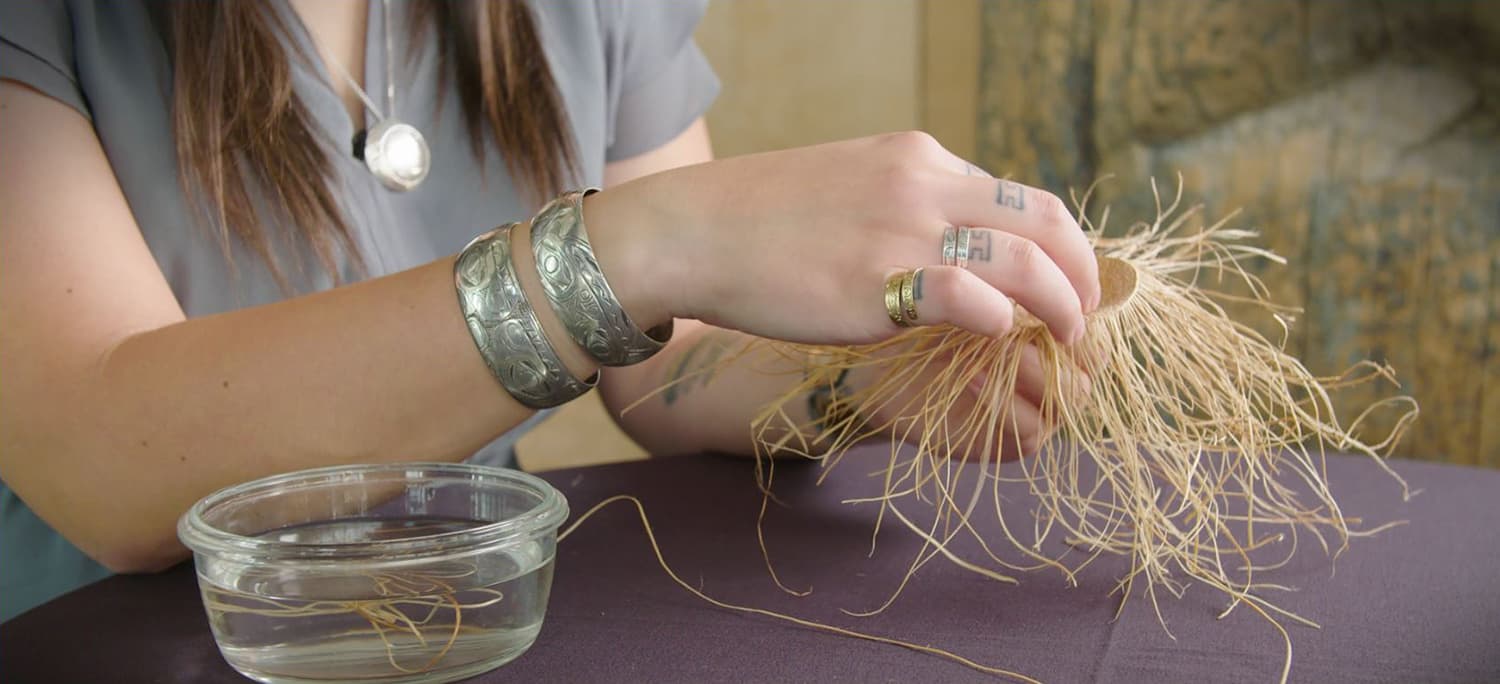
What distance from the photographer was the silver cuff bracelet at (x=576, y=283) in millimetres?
722

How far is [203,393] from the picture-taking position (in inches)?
30.2

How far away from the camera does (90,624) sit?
2.28ft

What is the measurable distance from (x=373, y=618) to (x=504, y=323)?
0.20 metres

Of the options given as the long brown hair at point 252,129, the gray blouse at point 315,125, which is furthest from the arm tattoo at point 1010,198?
the long brown hair at point 252,129

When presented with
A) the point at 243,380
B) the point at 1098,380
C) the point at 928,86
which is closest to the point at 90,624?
the point at 243,380

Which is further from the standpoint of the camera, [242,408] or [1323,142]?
[1323,142]

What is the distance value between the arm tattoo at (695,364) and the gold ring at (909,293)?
0.37 meters

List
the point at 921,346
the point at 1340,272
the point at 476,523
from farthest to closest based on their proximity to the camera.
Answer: the point at 1340,272 < the point at 921,346 < the point at 476,523

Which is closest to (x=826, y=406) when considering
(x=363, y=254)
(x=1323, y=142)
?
(x=363, y=254)

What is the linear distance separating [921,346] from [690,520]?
0.62 ft

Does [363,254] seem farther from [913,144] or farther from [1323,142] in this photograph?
[1323,142]

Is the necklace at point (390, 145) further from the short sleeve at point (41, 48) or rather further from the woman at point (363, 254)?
the short sleeve at point (41, 48)

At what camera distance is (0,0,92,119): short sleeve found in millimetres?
856

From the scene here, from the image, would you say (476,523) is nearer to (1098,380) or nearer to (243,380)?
(243,380)
